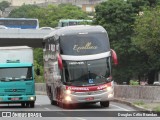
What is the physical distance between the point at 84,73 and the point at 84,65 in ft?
1.30

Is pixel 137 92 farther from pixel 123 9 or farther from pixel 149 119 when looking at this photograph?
pixel 123 9

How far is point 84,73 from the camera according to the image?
31781mm

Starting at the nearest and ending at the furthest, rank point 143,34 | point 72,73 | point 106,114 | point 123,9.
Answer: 1. point 106,114
2. point 72,73
3. point 143,34
4. point 123,9

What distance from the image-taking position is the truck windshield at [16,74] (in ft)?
110

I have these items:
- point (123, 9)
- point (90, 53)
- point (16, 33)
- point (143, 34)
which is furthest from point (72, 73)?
point (16, 33)

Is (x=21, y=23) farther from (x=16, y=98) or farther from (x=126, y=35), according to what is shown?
(x=16, y=98)

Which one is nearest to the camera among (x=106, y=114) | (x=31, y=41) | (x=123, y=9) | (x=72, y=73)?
(x=106, y=114)

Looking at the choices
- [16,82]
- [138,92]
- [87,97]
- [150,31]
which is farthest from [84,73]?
[150,31]

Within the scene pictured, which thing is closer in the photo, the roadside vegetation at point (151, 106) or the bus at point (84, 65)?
the roadside vegetation at point (151, 106)

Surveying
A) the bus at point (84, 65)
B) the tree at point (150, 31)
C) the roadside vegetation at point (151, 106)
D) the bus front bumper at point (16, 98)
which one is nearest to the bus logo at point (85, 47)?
the bus at point (84, 65)

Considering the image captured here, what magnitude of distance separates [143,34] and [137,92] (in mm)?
11715

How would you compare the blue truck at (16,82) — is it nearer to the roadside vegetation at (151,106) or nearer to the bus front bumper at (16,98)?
the bus front bumper at (16,98)

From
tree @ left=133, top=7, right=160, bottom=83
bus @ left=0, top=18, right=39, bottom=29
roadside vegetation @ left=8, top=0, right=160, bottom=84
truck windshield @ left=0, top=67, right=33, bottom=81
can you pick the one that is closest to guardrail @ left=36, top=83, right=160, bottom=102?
truck windshield @ left=0, top=67, right=33, bottom=81

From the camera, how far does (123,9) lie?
63.9 meters
